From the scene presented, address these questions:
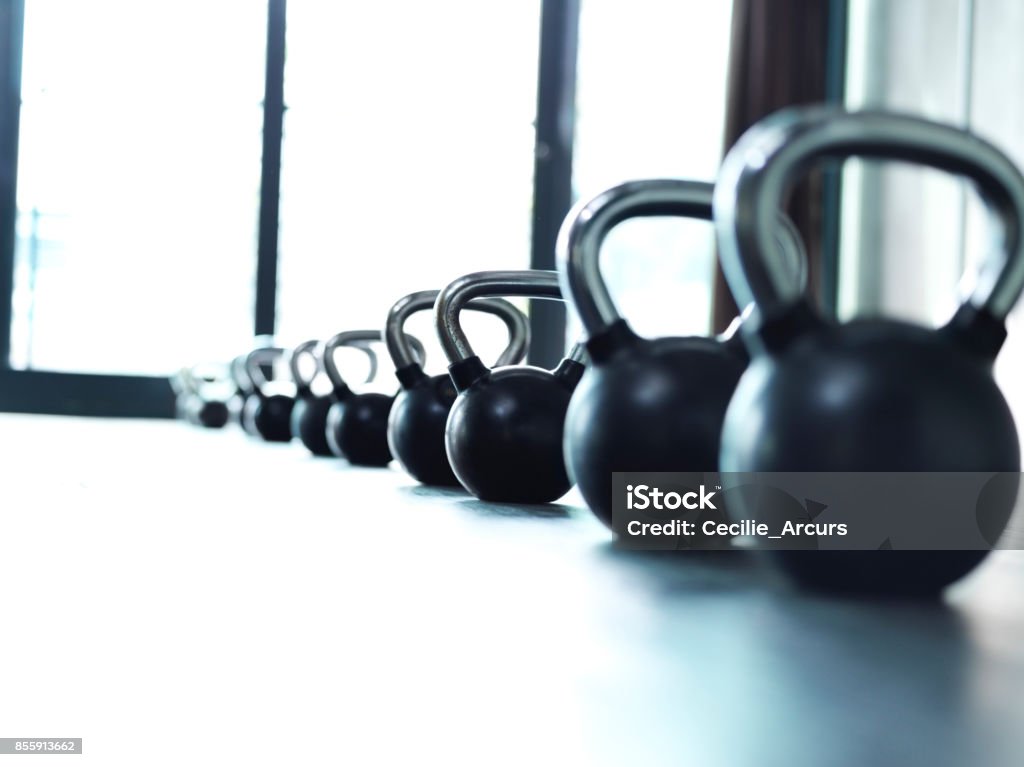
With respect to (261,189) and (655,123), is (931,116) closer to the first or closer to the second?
(655,123)

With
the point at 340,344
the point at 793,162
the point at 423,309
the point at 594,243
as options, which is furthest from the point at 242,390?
the point at 793,162

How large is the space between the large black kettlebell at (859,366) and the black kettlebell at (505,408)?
0.41m

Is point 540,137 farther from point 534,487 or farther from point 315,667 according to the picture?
point 315,667

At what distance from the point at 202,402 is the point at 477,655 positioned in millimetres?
3175

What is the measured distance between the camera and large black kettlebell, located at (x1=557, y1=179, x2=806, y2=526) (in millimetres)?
686

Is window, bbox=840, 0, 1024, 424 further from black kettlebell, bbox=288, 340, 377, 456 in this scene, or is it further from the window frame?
black kettlebell, bbox=288, 340, 377, 456

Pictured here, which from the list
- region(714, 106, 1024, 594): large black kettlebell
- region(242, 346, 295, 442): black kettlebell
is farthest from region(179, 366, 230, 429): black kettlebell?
region(714, 106, 1024, 594): large black kettlebell

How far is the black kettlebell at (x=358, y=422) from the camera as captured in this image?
60.8 inches

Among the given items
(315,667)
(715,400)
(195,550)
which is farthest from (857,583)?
(195,550)

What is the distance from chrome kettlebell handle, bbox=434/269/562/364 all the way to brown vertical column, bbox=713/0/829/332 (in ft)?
13.7

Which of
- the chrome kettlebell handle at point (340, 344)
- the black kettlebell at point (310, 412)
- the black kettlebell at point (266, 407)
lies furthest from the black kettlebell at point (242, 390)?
the chrome kettlebell handle at point (340, 344)

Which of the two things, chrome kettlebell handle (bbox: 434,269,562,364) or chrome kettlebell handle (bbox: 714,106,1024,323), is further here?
chrome kettlebell handle (bbox: 434,269,562,364)

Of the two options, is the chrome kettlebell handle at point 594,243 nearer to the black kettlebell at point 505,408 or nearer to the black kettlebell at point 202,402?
the black kettlebell at point 505,408

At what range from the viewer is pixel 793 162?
0.52m
